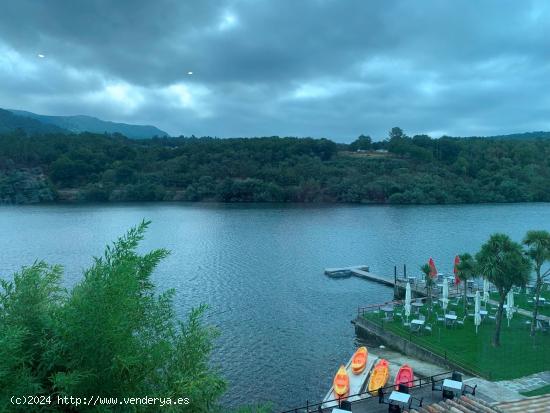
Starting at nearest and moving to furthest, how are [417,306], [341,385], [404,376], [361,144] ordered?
1. [404,376]
2. [341,385]
3. [417,306]
4. [361,144]

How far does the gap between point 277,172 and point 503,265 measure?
95679mm

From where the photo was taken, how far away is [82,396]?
655 cm

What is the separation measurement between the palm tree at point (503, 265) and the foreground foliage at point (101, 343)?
1572cm

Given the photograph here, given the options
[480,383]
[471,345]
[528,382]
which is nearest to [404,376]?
[480,383]

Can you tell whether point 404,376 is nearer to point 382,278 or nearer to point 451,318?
point 451,318

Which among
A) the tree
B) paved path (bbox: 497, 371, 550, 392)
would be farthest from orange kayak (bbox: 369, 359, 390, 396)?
the tree

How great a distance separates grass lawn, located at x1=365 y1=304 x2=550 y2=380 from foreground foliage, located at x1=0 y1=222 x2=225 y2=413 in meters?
14.9

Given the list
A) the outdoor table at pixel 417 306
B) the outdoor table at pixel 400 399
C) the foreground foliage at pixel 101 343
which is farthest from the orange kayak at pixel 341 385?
the foreground foliage at pixel 101 343

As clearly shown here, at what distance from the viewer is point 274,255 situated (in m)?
51.7

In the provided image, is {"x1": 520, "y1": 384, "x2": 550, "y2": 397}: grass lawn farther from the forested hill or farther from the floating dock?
the forested hill

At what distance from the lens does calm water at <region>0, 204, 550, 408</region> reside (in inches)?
960

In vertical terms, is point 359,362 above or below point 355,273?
above

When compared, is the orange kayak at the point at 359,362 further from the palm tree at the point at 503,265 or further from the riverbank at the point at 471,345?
the palm tree at the point at 503,265

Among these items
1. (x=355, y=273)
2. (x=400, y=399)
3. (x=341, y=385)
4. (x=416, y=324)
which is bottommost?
(x=355, y=273)
